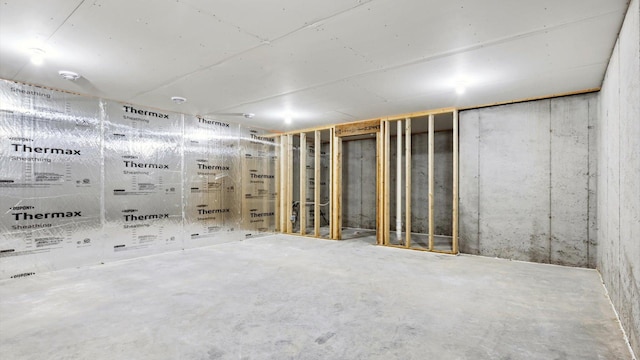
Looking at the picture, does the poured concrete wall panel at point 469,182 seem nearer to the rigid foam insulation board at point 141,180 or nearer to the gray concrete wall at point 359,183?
the gray concrete wall at point 359,183

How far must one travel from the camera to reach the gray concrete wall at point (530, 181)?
4273 millimetres

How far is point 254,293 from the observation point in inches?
127

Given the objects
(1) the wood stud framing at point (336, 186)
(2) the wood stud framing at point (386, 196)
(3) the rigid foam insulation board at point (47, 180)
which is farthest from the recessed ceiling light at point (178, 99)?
(2) the wood stud framing at point (386, 196)

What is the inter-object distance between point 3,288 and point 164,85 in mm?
2852

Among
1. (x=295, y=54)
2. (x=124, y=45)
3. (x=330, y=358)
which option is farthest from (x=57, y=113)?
(x=330, y=358)

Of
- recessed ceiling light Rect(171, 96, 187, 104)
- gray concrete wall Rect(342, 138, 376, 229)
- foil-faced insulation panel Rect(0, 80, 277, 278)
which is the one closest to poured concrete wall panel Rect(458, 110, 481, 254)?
gray concrete wall Rect(342, 138, 376, 229)

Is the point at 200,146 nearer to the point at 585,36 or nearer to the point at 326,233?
the point at 326,233

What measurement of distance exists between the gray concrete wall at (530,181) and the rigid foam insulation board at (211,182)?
423cm

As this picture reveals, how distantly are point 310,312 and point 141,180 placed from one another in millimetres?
3754

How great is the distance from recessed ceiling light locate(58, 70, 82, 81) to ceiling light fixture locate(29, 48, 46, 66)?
9.8 inches

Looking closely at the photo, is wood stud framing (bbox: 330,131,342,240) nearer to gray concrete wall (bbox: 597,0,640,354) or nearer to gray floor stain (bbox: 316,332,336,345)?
gray concrete wall (bbox: 597,0,640,354)

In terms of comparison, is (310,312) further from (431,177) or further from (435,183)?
(435,183)

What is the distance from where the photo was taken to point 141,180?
5.04 metres

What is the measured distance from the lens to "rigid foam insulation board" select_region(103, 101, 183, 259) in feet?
15.4
